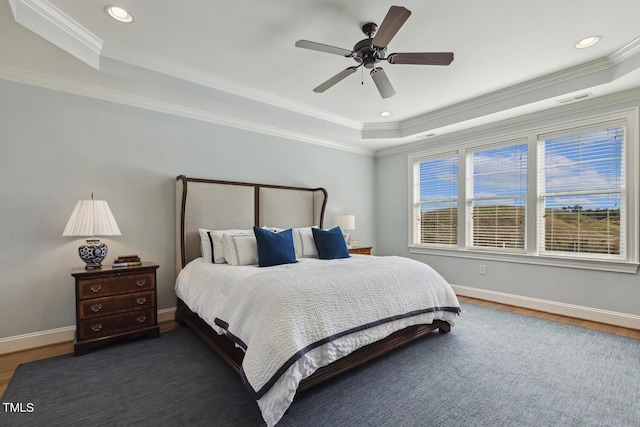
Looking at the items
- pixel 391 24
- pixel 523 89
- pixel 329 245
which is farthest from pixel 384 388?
pixel 523 89

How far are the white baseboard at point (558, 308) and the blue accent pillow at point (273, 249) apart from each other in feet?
9.81

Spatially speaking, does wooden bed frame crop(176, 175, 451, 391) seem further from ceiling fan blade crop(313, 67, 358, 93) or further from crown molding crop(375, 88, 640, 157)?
crown molding crop(375, 88, 640, 157)

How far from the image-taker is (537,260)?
382 centimetres

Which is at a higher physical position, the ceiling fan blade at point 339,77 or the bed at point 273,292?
the ceiling fan blade at point 339,77

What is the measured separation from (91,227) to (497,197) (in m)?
4.89

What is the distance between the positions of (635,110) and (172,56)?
4.82m

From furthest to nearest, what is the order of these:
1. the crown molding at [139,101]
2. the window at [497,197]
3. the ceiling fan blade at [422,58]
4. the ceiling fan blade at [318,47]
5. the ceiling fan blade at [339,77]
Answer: the window at [497,197] < the crown molding at [139,101] < the ceiling fan blade at [339,77] < the ceiling fan blade at [422,58] < the ceiling fan blade at [318,47]

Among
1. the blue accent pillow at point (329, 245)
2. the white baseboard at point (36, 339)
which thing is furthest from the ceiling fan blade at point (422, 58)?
the white baseboard at point (36, 339)

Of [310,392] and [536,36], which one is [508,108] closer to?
[536,36]

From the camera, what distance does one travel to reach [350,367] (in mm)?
2197

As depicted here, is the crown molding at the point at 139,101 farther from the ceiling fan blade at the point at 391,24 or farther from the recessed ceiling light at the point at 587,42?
the recessed ceiling light at the point at 587,42

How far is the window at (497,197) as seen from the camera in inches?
159

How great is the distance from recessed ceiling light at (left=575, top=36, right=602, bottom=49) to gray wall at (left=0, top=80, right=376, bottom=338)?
371 centimetres

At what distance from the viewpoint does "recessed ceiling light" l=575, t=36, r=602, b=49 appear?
8.41ft
